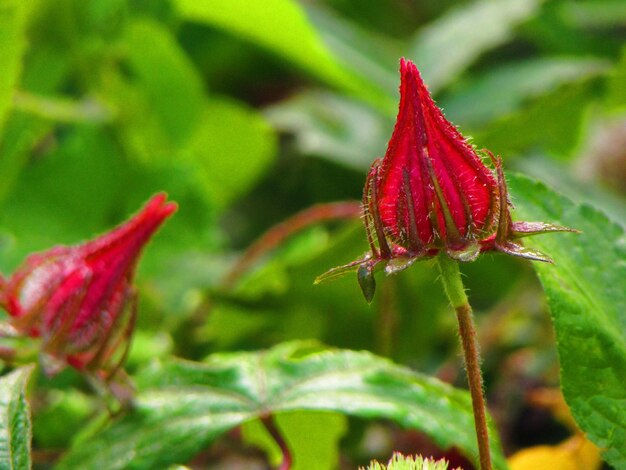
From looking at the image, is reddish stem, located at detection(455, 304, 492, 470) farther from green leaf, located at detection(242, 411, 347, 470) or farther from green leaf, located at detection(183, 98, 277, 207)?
green leaf, located at detection(183, 98, 277, 207)

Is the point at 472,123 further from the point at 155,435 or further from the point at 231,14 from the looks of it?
the point at 155,435

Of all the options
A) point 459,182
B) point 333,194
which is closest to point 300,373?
Result: point 459,182

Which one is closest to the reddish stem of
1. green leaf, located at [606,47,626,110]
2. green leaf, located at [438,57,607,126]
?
green leaf, located at [606,47,626,110]

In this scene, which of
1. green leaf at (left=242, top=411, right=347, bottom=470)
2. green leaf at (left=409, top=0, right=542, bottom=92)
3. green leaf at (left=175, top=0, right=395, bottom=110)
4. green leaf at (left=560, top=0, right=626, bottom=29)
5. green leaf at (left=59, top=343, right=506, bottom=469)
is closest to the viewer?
green leaf at (left=59, top=343, right=506, bottom=469)

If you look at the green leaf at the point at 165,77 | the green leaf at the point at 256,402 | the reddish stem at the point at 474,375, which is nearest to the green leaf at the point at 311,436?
the green leaf at the point at 256,402

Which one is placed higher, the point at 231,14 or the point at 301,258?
the point at 231,14
